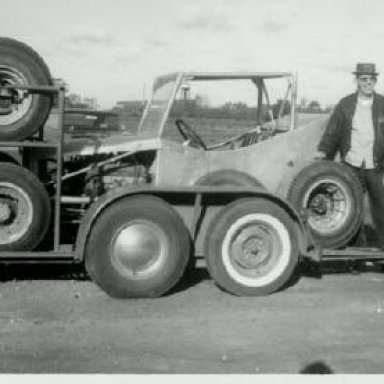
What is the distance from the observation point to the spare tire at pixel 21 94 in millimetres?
7027

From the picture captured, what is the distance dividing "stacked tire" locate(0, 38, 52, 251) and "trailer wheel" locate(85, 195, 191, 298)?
0.57m

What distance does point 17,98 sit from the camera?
713cm

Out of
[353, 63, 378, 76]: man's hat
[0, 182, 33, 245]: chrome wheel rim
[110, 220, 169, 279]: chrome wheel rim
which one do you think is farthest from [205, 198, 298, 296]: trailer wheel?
[353, 63, 378, 76]: man's hat

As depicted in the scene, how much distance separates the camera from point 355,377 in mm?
3459

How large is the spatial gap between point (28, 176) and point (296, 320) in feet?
8.99

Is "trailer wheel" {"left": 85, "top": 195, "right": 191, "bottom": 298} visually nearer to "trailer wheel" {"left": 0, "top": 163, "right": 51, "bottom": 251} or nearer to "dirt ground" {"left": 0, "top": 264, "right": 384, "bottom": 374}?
"dirt ground" {"left": 0, "top": 264, "right": 384, "bottom": 374}

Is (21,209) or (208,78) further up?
(208,78)

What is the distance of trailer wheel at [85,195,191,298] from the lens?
6.85 metres

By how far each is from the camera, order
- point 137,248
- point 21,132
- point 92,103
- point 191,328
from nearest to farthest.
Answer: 1. point 191,328
2. point 137,248
3. point 21,132
4. point 92,103

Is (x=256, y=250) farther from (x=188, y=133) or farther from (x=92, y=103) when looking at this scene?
(x=92, y=103)

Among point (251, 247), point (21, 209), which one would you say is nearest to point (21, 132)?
point (21, 209)

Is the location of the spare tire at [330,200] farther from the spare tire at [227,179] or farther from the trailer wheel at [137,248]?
the trailer wheel at [137,248]

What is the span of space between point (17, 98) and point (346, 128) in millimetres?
3389

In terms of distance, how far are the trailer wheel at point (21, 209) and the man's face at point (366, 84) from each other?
3482 mm
